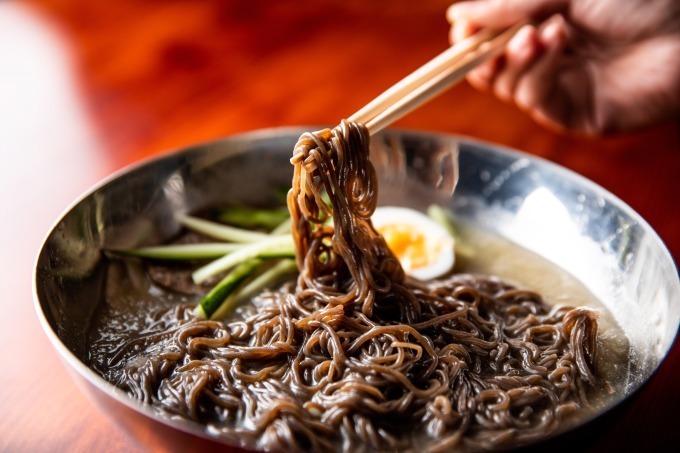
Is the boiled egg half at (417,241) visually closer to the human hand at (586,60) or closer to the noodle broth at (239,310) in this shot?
the noodle broth at (239,310)

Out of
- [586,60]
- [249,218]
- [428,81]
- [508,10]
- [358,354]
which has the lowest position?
[358,354]

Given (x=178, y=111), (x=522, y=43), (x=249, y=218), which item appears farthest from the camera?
(x=178, y=111)

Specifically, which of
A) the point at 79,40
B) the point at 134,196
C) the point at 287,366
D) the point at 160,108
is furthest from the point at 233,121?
the point at 287,366

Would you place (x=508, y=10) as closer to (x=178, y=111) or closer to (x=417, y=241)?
(x=417, y=241)

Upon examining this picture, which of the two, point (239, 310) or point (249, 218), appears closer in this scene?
point (239, 310)

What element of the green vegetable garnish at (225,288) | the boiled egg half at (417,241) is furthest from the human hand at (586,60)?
the green vegetable garnish at (225,288)

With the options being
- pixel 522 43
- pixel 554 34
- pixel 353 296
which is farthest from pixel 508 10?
pixel 353 296

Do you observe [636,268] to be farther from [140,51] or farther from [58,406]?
[140,51]

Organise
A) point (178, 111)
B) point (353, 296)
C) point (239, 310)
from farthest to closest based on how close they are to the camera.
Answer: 1. point (178, 111)
2. point (239, 310)
3. point (353, 296)
